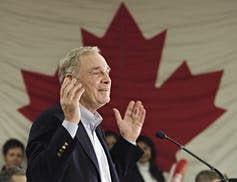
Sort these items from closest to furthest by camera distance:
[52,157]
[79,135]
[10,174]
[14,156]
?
1. [52,157]
2. [79,135]
3. [10,174]
4. [14,156]

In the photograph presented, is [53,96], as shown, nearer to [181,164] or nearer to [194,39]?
[194,39]

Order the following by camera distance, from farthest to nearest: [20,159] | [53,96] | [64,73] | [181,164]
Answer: [53,96]
[20,159]
[181,164]
[64,73]

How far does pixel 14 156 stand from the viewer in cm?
599

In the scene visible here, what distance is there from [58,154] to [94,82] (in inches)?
15.8

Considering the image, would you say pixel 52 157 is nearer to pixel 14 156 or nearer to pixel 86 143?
pixel 86 143

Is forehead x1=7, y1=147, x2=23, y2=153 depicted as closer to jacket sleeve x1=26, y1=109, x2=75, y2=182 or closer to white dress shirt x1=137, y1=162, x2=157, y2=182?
white dress shirt x1=137, y1=162, x2=157, y2=182

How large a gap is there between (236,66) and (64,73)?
390 centimetres

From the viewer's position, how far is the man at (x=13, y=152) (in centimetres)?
597

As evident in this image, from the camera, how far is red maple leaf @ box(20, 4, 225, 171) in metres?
6.59

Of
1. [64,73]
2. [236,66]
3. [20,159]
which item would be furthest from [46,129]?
[236,66]

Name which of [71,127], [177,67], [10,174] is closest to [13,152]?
[177,67]

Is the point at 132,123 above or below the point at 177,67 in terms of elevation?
above

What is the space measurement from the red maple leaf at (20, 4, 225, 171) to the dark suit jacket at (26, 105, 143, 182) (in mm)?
3597

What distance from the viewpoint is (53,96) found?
21.1 feet
